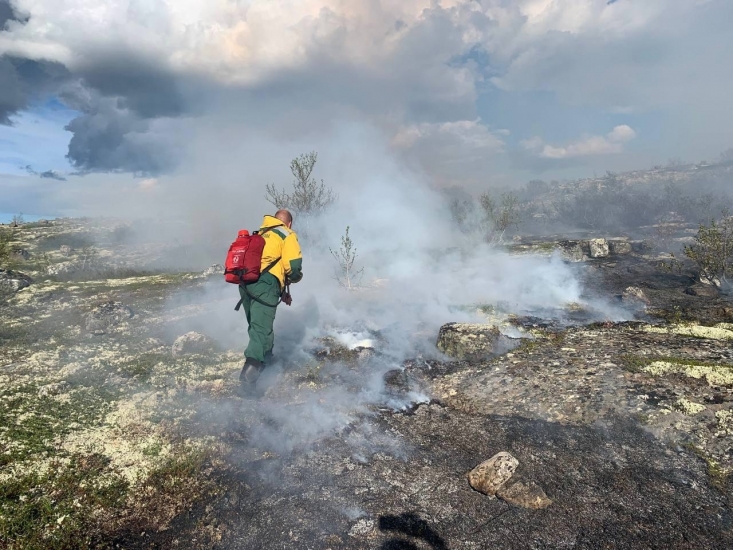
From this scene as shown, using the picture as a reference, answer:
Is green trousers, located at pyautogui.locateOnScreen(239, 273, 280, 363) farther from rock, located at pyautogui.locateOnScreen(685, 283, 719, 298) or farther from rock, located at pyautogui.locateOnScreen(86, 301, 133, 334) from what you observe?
rock, located at pyautogui.locateOnScreen(685, 283, 719, 298)

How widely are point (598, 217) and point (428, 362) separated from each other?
196 ft

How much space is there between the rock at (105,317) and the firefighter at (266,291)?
5.81 m

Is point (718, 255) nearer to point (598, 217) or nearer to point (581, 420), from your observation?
point (581, 420)

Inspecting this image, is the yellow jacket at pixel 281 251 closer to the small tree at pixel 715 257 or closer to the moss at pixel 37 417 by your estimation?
the moss at pixel 37 417

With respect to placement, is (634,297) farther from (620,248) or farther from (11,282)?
(11,282)

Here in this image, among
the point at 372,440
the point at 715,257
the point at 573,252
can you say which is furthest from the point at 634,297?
the point at 573,252

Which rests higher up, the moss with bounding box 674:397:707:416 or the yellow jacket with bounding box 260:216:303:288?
the yellow jacket with bounding box 260:216:303:288

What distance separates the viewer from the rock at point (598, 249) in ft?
78.8

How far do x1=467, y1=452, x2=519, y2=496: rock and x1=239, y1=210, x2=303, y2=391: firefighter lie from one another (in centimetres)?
343

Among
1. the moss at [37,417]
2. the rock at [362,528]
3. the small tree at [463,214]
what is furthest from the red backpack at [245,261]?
the small tree at [463,214]

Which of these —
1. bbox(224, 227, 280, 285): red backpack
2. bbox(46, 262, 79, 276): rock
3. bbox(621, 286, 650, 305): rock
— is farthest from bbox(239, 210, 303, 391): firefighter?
bbox(46, 262, 79, 276): rock

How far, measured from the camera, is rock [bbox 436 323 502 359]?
7.81 meters

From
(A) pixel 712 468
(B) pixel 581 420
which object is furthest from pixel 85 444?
(A) pixel 712 468

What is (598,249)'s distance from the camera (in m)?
24.2
